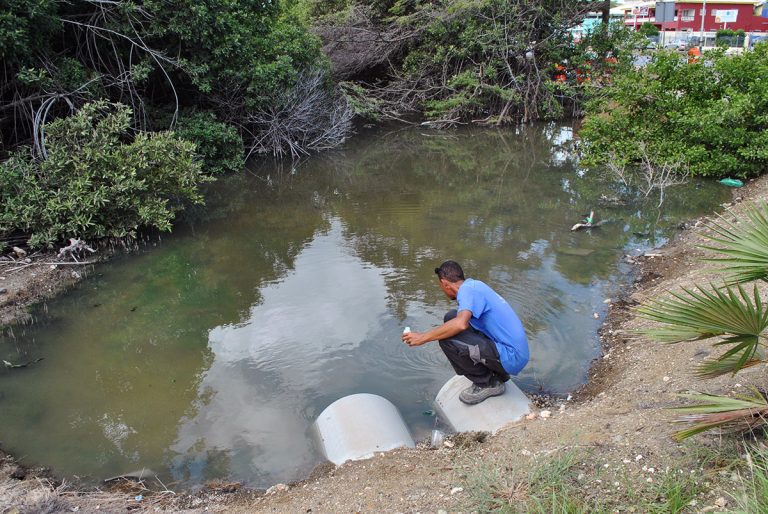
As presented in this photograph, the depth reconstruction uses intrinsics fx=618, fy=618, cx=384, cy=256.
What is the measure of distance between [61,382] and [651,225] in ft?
30.2

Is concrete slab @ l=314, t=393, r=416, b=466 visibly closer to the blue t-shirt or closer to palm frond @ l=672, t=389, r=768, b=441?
the blue t-shirt

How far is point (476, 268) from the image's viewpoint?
8953 millimetres

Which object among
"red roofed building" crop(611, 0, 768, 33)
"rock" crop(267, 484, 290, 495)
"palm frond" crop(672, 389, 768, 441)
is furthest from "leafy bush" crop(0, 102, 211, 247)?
"red roofed building" crop(611, 0, 768, 33)

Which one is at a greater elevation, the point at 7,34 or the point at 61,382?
the point at 7,34

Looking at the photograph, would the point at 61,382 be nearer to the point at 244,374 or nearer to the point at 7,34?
the point at 244,374

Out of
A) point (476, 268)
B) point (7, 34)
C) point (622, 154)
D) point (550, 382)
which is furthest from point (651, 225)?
point (7, 34)

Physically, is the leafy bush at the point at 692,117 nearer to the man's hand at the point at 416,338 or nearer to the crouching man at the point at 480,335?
the crouching man at the point at 480,335

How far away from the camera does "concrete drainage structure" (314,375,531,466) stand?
4.98 meters

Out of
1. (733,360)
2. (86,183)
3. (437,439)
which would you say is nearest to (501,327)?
(437,439)

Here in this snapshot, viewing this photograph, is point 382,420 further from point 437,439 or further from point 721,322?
point 721,322

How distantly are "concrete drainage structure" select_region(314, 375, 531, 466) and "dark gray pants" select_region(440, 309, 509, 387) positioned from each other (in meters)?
0.28

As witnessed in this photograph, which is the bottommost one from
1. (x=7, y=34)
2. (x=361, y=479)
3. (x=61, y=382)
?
(x=61, y=382)

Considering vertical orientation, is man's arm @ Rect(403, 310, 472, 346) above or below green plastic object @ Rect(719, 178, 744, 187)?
above

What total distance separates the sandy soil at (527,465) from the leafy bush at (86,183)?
16.6ft
